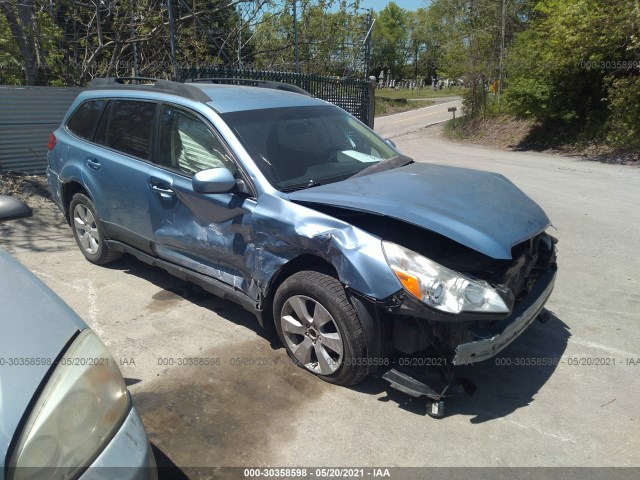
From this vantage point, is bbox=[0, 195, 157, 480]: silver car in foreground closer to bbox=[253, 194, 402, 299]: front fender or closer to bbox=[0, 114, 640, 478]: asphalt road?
bbox=[0, 114, 640, 478]: asphalt road

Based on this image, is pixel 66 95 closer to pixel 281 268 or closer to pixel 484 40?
pixel 281 268

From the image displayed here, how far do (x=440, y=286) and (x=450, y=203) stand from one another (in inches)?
25.6

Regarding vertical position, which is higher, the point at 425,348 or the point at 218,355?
the point at 425,348

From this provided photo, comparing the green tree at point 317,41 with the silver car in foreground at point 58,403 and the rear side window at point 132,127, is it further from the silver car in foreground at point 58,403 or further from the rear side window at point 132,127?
the silver car in foreground at point 58,403

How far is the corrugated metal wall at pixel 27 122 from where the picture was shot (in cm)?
834

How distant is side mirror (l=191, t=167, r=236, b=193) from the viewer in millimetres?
3623

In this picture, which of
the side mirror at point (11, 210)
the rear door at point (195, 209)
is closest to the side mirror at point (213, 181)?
the rear door at point (195, 209)

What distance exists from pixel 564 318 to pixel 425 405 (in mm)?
1874

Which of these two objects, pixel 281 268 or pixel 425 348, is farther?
pixel 281 268

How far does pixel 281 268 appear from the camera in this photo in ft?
11.8

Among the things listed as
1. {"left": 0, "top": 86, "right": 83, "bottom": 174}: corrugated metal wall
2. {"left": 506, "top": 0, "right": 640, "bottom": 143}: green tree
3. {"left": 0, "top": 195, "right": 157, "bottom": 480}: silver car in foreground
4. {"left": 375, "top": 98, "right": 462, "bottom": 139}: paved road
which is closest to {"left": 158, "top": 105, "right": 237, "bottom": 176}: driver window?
{"left": 0, "top": 195, "right": 157, "bottom": 480}: silver car in foreground

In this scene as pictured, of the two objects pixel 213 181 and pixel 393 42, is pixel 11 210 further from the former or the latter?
pixel 393 42

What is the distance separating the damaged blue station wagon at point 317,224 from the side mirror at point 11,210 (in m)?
1.05

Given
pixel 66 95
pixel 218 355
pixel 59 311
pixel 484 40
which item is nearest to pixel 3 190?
pixel 66 95
